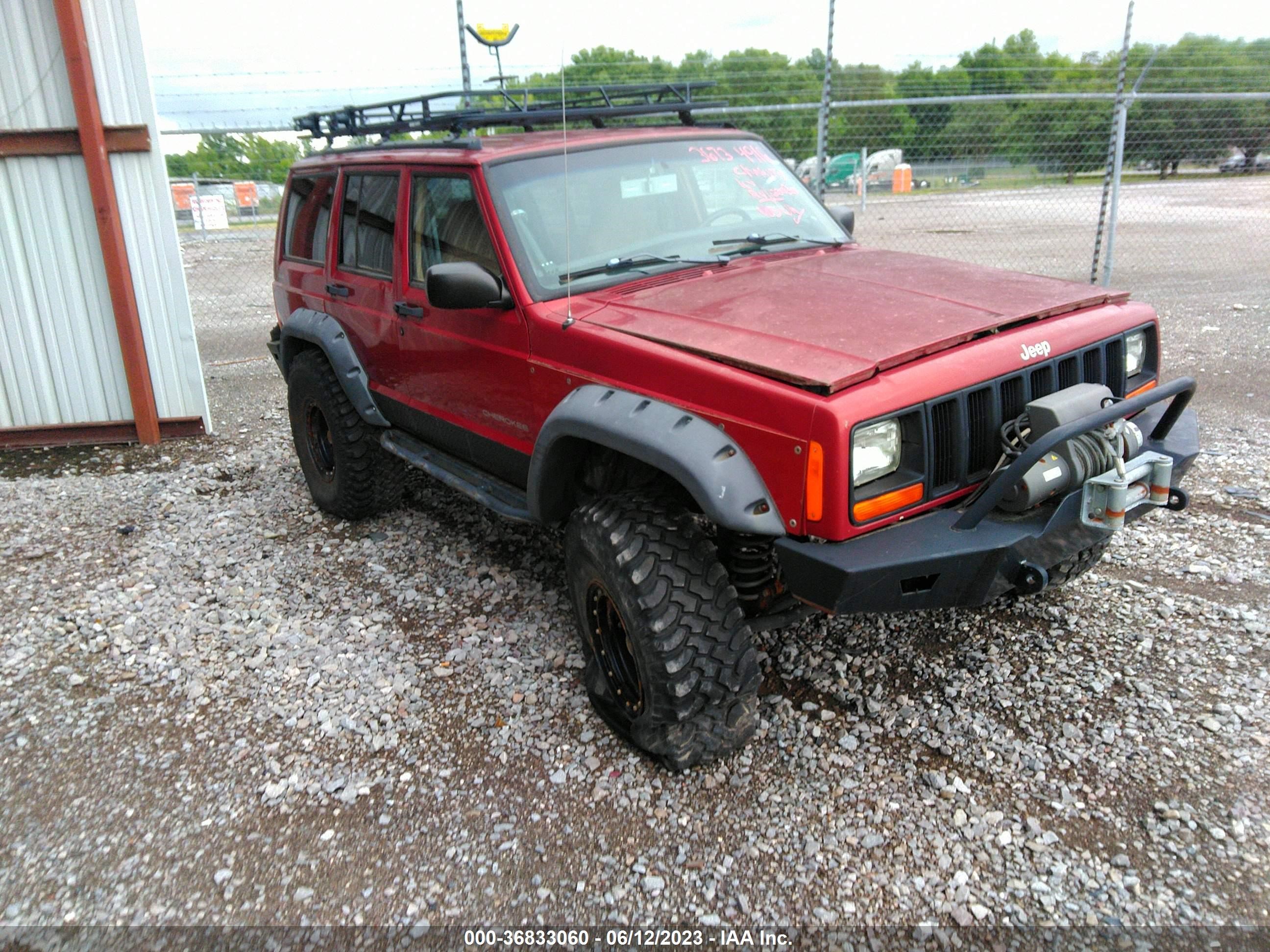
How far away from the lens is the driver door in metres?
3.68

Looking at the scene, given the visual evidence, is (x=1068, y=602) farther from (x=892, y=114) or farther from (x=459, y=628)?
(x=892, y=114)

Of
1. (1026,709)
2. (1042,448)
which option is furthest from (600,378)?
(1026,709)

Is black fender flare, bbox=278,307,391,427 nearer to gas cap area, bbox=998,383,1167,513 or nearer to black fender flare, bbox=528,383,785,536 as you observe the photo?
black fender flare, bbox=528,383,785,536

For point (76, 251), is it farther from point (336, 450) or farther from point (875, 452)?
point (875, 452)

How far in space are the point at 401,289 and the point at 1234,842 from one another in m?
3.70

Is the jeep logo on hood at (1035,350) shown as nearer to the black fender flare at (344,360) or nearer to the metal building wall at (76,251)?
the black fender flare at (344,360)

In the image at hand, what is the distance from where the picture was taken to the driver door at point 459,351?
12.1 ft

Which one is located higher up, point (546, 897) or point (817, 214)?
A: point (817, 214)

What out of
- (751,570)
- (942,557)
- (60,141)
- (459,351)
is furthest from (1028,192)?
(942,557)

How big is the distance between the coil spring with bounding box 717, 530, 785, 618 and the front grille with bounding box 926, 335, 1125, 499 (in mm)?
586

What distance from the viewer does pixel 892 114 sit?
13.3 metres

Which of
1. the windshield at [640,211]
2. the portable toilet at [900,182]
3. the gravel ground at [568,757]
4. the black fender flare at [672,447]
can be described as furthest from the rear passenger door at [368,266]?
the portable toilet at [900,182]

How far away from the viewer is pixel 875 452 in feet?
8.72

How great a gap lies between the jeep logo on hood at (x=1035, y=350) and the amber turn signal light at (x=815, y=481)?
0.84m
